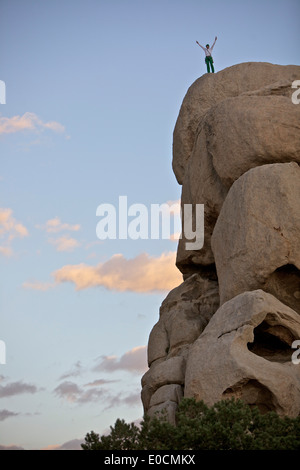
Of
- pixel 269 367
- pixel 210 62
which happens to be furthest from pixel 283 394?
pixel 210 62

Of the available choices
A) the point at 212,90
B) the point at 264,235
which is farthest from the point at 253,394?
the point at 212,90

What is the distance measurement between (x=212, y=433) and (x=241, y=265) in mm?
7309

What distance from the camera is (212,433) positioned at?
16.8 m

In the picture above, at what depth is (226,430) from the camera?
1666 centimetres

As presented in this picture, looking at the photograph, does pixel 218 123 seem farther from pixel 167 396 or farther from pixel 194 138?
pixel 167 396

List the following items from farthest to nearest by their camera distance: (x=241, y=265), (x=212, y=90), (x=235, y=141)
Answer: (x=212, y=90)
(x=235, y=141)
(x=241, y=265)

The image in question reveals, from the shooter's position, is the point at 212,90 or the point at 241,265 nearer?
the point at 241,265

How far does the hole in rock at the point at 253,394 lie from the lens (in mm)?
20062

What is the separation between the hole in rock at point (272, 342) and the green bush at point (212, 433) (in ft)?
14.8

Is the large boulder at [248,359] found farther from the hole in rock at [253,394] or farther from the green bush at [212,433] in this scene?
the green bush at [212,433]

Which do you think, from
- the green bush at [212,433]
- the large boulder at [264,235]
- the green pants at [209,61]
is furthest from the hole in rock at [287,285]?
the green pants at [209,61]

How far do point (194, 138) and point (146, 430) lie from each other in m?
15.4

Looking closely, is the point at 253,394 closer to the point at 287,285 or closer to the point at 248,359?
the point at 248,359
